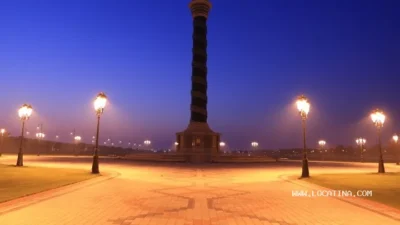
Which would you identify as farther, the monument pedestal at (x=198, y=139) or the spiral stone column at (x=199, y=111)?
the spiral stone column at (x=199, y=111)

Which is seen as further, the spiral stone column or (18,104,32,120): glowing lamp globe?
the spiral stone column

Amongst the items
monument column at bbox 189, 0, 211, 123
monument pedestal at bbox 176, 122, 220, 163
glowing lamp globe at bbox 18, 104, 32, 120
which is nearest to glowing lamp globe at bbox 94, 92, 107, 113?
glowing lamp globe at bbox 18, 104, 32, 120

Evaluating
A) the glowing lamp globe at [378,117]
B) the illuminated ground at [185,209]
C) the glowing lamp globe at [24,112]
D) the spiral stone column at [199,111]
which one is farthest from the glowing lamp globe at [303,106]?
the spiral stone column at [199,111]

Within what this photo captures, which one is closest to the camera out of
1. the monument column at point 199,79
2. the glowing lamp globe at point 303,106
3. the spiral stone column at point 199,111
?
the glowing lamp globe at point 303,106

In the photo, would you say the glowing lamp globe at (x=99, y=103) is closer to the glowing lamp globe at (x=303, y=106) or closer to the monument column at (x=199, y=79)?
the glowing lamp globe at (x=303, y=106)

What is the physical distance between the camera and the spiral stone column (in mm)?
50625

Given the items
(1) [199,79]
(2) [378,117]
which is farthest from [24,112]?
(1) [199,79]

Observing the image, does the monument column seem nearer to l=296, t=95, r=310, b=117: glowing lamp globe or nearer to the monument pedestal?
the monument pedestal

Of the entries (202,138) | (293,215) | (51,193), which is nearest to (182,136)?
(202,138)

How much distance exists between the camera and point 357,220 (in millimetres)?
7836

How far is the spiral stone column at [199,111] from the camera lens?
50625 millimetres

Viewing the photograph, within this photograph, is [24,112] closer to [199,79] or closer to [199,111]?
[199,111]

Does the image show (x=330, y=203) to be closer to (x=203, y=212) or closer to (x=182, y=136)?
(x=203, y=212)

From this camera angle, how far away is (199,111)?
51.7 meters
